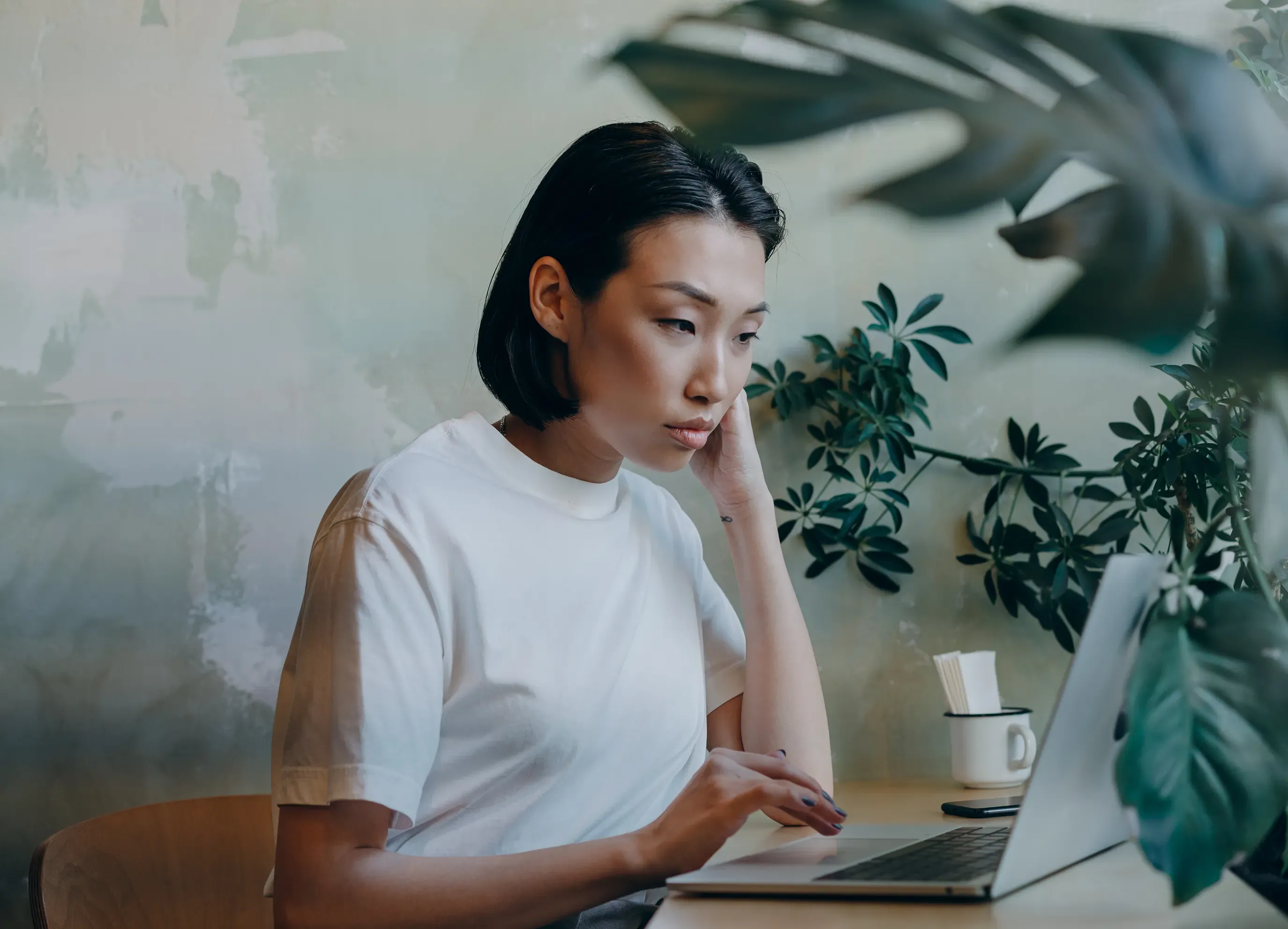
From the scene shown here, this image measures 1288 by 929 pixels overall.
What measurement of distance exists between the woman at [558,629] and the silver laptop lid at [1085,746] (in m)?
0.24

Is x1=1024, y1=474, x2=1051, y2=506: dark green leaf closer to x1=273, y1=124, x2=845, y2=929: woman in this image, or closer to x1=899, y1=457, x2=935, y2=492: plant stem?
x1=899, y1=457, x2=935, y2=492: plant stem

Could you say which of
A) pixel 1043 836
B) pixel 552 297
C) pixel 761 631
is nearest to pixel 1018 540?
pixel 761 631

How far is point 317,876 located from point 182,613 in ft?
3.52

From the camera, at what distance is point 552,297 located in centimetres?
120

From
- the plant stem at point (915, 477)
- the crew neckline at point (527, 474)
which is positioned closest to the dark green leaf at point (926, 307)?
the plant stem at point (915, 477)

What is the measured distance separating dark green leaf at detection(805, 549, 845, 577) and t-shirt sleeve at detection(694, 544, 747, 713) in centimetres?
40

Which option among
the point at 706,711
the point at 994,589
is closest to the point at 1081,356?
the point at 706,711

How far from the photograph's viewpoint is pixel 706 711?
54.9 inches

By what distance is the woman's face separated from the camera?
1119 millimetres

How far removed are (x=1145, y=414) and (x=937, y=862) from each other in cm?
103

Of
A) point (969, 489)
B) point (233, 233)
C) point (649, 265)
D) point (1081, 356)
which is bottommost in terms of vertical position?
point (969, 489)

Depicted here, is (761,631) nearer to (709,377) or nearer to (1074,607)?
(709,377)

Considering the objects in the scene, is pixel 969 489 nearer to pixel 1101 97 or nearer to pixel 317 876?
pixel 317 876

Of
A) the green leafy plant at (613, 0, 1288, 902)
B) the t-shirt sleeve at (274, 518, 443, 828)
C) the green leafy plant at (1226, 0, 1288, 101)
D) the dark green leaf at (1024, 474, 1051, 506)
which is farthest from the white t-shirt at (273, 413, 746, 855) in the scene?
the green leafy plant at (1226, 0, 1288, 101)
